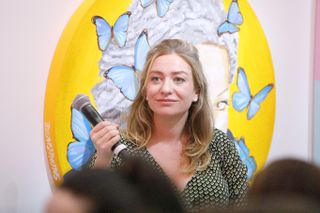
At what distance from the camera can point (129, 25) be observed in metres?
1.29

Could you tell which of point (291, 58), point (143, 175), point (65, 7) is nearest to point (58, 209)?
point (143, 175)

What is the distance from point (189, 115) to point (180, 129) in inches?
1.8

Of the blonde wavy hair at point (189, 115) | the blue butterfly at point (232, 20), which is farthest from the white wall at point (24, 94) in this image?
the blue butterfly at point (232, 20)

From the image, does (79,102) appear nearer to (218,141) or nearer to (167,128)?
(167,128)

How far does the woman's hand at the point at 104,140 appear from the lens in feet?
3.49

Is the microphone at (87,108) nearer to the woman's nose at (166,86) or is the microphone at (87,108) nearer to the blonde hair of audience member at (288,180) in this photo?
the woman's nose at (166,86)

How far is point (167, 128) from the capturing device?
1.17 metres

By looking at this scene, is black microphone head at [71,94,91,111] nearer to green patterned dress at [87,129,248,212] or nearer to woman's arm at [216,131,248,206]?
green patterned dress at [87,129,248,212]

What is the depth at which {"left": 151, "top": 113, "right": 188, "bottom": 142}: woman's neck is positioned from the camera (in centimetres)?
117

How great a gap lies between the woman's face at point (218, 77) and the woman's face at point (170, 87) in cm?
25

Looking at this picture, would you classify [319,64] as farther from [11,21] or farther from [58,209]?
[58,209]

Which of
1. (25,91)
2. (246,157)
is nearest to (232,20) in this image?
(246,157)

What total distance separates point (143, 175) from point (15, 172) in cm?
70

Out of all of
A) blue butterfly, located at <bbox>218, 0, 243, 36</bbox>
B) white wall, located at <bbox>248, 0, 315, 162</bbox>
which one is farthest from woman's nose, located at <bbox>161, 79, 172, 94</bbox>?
white wall, located at <bbox>248, 0, 315, 162</bbox>
